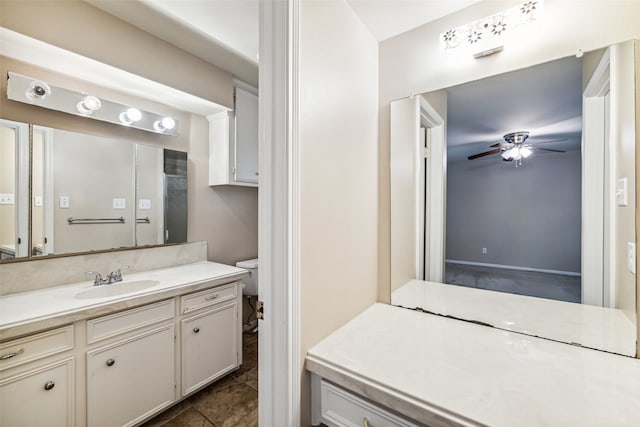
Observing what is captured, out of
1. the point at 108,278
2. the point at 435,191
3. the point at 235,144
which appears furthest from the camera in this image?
the point at 235,144

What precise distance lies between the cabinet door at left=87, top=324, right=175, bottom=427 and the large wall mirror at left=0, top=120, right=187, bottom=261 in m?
0.75

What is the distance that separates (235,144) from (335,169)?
1629 millimetres

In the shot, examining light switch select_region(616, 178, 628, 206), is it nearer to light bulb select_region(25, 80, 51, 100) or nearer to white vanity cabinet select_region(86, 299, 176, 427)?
white vanity cabinet select_region(86, 299, 176, 427)

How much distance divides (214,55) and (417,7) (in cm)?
167

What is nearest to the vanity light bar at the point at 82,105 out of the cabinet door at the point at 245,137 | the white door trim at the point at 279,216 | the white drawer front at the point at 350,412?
the cabinet door at the point at 245,137

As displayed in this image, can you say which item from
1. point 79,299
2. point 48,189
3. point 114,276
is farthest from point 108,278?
point 48,189

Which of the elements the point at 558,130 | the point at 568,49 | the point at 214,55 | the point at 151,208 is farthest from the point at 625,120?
the point at 151,208

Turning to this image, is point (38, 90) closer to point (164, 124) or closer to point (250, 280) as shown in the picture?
point (164, 124)

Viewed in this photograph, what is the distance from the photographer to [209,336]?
1.85 m

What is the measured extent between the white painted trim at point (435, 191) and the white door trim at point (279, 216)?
0.78 m

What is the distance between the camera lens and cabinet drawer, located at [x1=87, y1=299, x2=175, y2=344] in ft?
4.36

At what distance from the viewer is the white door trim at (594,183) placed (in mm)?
922

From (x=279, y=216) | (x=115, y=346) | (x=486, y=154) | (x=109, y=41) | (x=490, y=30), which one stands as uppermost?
(x=109, y=41)

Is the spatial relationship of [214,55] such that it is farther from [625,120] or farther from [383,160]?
[625,120]
